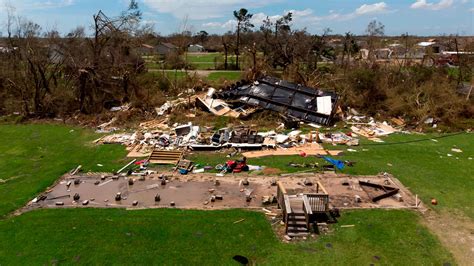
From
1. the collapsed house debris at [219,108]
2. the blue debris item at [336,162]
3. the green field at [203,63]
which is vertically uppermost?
the green field at [203,63]

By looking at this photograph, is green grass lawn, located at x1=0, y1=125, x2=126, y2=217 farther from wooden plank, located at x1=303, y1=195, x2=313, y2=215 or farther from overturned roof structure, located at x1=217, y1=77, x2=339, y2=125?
overturned roof structure, located at x1=217, y1=77, x2=339, y2=125

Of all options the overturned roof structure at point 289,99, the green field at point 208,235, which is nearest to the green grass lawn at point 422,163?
the green field at point 208,235

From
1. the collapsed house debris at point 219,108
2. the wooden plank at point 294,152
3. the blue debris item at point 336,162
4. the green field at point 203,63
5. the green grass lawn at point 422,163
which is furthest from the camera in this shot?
the green field at point 203,63

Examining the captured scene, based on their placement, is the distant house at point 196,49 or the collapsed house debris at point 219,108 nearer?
the collapsed house debris at point 219,108

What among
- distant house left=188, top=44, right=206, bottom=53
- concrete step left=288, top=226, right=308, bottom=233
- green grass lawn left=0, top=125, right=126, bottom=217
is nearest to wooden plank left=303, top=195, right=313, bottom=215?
concrete step left=288, top=226, right=308, bottom=233

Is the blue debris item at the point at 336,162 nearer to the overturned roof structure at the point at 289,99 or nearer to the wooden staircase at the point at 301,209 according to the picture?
the wooden staircase at the point at 301,209

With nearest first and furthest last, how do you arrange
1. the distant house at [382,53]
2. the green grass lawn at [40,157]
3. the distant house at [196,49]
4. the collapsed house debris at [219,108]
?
the green grass lawn at [40,157] → the collapsed house debris at [219,108] → the distant house at [382,53] → the distant house at [196,49]

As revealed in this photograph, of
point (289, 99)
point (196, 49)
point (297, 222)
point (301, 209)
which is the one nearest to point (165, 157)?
point (301, 209)
